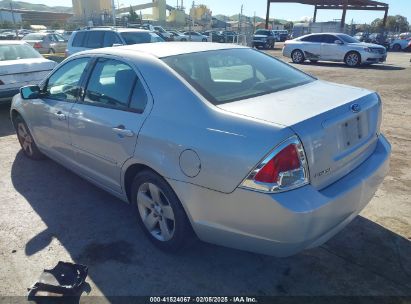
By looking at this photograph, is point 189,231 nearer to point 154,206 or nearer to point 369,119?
point 154,206

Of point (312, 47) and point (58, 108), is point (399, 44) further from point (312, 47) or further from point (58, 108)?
point (58, 108)

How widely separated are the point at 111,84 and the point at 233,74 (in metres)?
1.13

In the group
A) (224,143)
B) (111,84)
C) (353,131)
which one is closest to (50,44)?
(111,84)

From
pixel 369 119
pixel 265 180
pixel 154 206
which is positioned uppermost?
pixel 369 119

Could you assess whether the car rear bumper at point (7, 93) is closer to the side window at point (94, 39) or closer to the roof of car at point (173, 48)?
the side window at point (94, 39)

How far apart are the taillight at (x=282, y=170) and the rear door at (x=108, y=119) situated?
1.11 meters

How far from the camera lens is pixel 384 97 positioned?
9.56 m

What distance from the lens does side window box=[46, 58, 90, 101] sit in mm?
3729

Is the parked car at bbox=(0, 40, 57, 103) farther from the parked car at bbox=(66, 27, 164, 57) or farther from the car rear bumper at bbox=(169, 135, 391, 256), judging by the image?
the car rear bumper at bbox=(169, 135, 391, 256)

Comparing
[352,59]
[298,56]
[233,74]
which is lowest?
[298,56]

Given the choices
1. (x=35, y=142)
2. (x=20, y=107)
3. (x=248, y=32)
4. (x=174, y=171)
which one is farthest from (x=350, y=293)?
(x=248, y=32)

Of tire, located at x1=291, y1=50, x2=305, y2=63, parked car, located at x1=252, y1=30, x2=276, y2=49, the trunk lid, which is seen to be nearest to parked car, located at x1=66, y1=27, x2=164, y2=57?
the trunk lid

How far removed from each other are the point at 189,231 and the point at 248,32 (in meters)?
23.0

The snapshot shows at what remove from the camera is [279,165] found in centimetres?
216
